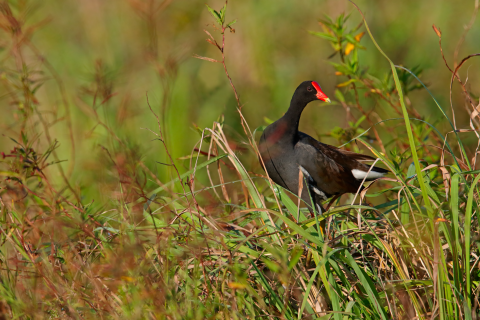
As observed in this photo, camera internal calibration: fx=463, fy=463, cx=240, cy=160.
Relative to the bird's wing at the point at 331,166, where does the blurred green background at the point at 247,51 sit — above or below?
above

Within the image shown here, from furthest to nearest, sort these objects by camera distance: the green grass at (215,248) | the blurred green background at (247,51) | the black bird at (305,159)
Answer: the blurred green background at (247,51) → the black bird at (305,159) → the green grass at (215,248)

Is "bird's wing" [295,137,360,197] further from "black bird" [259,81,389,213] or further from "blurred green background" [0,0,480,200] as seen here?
"blurred green background" [0,0,480,200]

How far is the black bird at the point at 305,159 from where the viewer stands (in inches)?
104

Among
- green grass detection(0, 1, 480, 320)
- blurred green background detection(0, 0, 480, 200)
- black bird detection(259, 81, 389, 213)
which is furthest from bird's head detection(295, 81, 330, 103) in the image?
blurred green background detection(0, 0, 480, 200)

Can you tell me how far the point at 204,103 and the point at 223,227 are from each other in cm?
237

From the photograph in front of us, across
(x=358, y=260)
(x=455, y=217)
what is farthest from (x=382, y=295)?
(x=455, y=217)

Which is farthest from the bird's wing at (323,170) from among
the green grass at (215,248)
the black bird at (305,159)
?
the green grass at (215,248)

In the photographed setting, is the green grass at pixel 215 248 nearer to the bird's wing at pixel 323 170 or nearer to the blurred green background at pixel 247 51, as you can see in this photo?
the bird's wing at pixel 323 170

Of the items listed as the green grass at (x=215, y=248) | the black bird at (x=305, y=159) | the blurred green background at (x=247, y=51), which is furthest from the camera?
the blurred green background at (x=247, y=51)

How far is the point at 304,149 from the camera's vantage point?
2.73 metres

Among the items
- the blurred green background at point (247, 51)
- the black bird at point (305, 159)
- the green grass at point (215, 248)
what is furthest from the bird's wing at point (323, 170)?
the blurred green background at point (247, 51)

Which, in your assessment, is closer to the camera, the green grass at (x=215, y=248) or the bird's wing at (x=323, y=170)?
the green grass at (x=215, y=248)

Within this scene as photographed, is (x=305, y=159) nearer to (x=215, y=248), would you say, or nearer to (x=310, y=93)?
(x=310, y=93)

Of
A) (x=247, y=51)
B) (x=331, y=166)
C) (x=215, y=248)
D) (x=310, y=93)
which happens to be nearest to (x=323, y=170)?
(x=331, y=166)
